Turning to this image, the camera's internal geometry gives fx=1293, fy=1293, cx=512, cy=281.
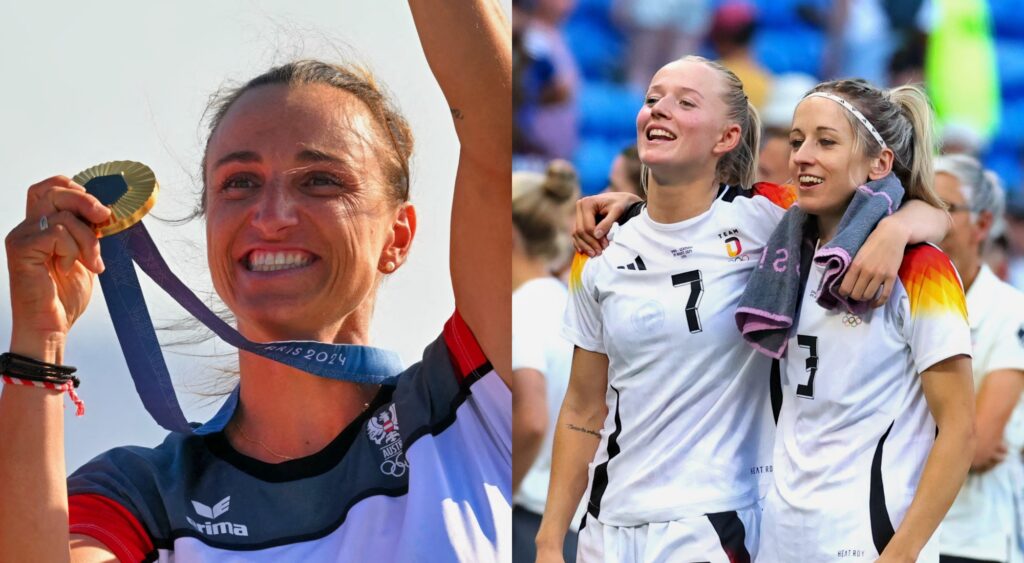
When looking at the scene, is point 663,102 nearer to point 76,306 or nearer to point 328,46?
point 328,46

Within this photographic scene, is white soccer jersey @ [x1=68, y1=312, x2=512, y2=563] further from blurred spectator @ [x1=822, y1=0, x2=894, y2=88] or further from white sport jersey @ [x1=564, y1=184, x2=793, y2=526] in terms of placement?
blurred spectator @ [x1=822, y1=0, x2=894, y2=88]

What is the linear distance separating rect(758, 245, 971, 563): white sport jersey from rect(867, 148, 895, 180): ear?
0.18m

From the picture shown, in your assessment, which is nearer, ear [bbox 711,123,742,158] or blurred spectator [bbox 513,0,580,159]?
ear [bbox 711,123,742,158]

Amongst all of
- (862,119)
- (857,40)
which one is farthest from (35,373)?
(857,40)

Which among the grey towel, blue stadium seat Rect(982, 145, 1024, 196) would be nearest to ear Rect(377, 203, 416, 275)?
the grey towel

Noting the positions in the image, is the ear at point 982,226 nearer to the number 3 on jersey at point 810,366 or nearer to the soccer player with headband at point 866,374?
the soccer player with headband at point 866,374

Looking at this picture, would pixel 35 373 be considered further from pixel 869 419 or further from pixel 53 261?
pixel 869 419

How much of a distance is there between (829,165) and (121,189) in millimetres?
1668

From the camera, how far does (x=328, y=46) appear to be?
3.24 metres

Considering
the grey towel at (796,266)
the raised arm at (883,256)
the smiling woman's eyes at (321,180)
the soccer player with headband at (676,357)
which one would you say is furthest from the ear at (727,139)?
the smiling woman's eyes at (321,180)

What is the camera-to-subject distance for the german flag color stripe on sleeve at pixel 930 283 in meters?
2.66

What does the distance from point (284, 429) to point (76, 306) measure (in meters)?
0.58

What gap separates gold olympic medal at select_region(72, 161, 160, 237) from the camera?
3115mm

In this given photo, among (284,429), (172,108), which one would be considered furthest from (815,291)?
(172,108)
